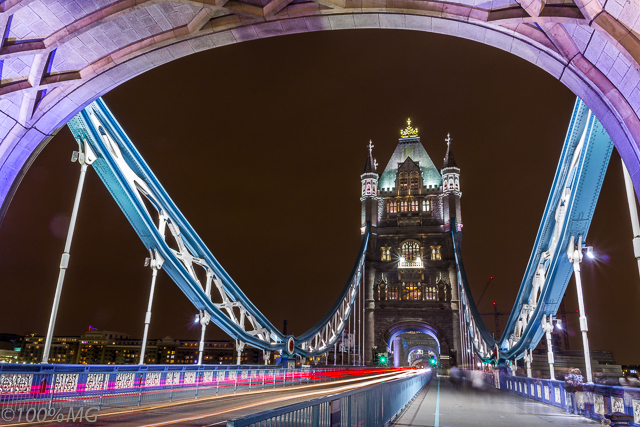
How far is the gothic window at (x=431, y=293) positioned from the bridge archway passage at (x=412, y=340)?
313cm

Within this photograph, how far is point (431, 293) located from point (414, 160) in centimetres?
2058

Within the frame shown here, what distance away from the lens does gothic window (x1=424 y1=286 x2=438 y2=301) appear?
178ft

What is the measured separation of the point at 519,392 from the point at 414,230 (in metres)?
36.6

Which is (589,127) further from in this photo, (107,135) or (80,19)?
(107,135)

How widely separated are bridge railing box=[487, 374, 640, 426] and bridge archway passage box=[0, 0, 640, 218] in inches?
212

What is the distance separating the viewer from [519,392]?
21531mm

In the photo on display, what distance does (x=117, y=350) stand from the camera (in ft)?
458

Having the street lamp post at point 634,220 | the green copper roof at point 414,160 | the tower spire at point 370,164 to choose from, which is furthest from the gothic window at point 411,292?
the street lamp post at point 634,220

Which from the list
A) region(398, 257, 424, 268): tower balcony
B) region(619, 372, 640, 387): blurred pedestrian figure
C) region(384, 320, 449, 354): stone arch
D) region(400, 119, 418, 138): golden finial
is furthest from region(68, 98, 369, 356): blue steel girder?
region(400, 119, 418, 138): golden finial

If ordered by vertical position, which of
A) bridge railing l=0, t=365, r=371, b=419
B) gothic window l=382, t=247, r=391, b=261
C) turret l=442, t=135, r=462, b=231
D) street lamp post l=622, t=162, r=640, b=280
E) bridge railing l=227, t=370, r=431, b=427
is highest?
turret l=442, t=135, r=462, b=231

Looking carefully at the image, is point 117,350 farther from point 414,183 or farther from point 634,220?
point 634,220

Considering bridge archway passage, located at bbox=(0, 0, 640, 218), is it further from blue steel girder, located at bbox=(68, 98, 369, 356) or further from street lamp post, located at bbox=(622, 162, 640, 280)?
blue steel girder, located at bbox=(68, 98, 369, 356)

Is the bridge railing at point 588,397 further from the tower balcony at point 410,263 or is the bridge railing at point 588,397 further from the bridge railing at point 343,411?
the tower balcony at point 410,263

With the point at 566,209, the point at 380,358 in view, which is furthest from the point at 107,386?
the point at 380,358
